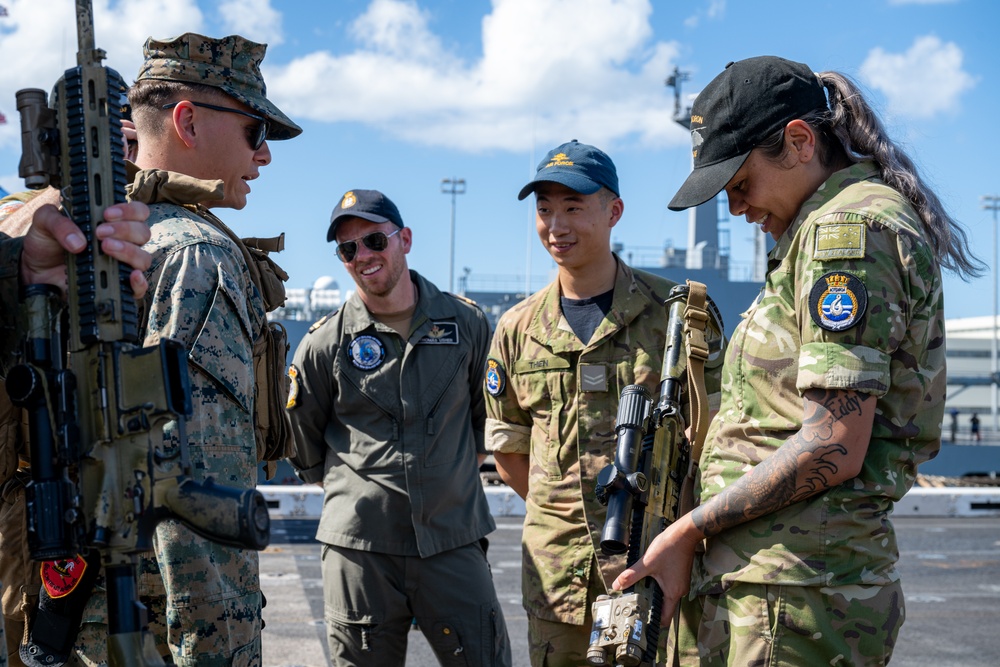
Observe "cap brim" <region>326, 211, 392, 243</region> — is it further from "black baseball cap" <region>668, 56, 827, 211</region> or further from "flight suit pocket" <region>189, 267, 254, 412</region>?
"black baseball cap" <region>668, 56, 827, 211</region>

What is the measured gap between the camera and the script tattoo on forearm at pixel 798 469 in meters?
2.37

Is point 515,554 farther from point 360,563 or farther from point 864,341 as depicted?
point 864,341

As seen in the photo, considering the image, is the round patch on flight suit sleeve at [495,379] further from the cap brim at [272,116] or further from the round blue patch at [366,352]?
the cap brim at [272,116]

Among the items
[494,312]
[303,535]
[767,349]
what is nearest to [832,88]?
[767,349]

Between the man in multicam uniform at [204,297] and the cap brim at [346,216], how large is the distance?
72.4 inches

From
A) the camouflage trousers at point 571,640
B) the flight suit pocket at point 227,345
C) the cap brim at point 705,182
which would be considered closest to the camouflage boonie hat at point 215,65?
the flight suit pocket at point 227,345

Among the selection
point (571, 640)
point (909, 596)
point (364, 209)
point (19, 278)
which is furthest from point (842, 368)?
point (909, 596)

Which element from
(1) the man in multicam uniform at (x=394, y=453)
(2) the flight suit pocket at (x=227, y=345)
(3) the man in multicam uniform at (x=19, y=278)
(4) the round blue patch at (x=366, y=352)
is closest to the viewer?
(3) the man in multicam uniform at (x=19, y=278)

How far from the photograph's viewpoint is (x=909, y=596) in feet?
27.5

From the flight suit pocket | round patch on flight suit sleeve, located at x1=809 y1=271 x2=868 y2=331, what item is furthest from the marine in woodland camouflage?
round patch on flight suit sleeve, located at x1=809 y1=271 x2=868 y2=331

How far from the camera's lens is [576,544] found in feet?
13.0

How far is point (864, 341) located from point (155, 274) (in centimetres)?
168

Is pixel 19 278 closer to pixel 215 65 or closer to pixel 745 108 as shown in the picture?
pixel 215 65

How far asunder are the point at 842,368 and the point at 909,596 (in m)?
6.84
